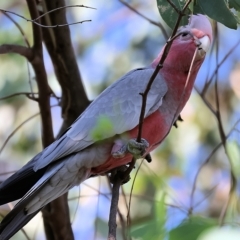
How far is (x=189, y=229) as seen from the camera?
0.69 meters

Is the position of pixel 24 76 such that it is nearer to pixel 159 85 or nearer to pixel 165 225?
pixel 159 85

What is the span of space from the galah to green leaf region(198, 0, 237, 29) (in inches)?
9.5

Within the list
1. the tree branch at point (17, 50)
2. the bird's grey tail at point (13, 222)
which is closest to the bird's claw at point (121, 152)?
the bird's grey tail at point (13, 222)

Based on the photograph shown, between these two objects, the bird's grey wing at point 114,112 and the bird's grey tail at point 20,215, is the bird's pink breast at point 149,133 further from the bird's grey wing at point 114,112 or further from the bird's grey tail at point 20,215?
the bird's grey tail at point 20,215

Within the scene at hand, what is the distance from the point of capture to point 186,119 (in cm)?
347

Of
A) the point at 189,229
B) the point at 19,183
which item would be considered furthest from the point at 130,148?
the point at 189,229

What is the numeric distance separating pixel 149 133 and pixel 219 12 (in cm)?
46

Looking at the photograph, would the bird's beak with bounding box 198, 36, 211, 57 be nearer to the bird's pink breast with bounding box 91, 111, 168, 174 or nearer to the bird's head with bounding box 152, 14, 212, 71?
the bird's head with bounding box 152, 14, 212, 71

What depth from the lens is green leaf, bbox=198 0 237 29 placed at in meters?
1.30

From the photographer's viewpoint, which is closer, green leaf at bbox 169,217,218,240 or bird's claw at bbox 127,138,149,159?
green leaf at bbox 169,217,218,240

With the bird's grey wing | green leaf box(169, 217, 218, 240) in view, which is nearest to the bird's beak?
the bird's grey wing

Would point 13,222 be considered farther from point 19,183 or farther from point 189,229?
point 189,229

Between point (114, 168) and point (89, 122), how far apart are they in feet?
0.52

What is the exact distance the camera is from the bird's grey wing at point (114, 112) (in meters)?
1.61
